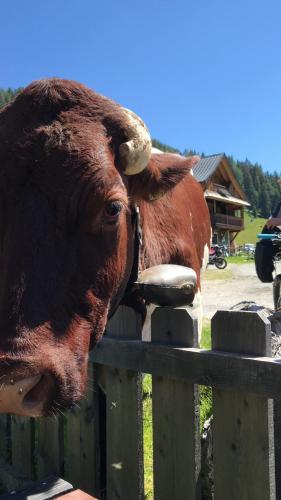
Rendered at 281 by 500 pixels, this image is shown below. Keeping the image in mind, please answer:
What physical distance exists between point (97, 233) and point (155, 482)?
58.2 inches

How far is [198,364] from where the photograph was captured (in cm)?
248

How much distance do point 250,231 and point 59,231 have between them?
4590 inches

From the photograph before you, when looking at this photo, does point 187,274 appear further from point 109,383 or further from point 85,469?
point 85,469

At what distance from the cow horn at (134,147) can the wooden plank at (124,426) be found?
925 millimetres

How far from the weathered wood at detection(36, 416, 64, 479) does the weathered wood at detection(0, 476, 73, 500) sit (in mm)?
624

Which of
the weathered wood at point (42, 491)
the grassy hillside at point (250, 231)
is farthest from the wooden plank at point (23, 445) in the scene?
the grassy hillside at point (250, 231)

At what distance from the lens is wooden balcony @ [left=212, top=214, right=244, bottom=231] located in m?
57.0

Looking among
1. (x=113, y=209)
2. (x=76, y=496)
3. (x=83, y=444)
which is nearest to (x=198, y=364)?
(x=113, y=209)

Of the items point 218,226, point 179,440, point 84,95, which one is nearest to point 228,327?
point 179,440

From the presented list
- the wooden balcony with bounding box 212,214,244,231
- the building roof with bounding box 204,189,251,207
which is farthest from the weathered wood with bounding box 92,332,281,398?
the wooden balcony with bounding box 212,214,244,231

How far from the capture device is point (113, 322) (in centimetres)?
319

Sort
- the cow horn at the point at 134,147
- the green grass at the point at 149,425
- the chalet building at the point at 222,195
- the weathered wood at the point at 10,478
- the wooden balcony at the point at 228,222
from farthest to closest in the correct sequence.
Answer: the wooden balcony at the point at 228,222, the chalet building at the point at 222,195, the green grass at the point at 149,425, the weathered wood at the point at 10,478, the cow horn at the point at 134,147

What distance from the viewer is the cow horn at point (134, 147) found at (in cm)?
253

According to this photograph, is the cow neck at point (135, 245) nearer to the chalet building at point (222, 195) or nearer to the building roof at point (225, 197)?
the chalet building at point (222, 195)
